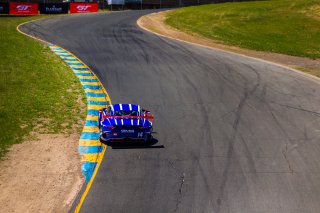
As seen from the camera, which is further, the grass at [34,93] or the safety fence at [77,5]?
the safety fence at [77,5]

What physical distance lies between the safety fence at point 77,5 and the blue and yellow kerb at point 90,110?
2632 centimetres

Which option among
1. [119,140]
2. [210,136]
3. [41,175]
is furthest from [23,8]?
[41,175]

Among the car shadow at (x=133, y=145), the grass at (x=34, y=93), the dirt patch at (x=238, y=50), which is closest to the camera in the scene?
the car shadow at (x=133, y=145)

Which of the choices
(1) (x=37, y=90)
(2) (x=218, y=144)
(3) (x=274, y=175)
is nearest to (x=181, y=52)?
(1) (x=37, y=90)

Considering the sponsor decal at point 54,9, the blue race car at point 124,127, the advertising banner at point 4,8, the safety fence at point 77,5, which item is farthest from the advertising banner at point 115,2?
the blue race car at point 124,127

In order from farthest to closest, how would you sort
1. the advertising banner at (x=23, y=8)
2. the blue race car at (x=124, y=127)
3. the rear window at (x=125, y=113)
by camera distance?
the advertising banner at (x=23, y=8)
the rear window at (x=125, y=113)
the blue race car at (x=124, y=127)

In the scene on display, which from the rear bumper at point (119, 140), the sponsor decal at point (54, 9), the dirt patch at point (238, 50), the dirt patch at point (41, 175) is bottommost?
the dirt patch at point (41, 175)

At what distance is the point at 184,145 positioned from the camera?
20172mm

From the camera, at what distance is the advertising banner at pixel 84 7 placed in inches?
2664

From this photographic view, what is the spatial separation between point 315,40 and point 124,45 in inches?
751

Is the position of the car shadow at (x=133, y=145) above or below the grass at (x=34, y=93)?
below

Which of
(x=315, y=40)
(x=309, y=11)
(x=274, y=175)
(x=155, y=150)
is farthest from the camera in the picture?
(x=309, y=11)

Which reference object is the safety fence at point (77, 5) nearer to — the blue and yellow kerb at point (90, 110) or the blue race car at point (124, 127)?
the blue and yellow kerb at point (90, 110)

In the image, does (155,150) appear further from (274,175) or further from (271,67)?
(271,67)
